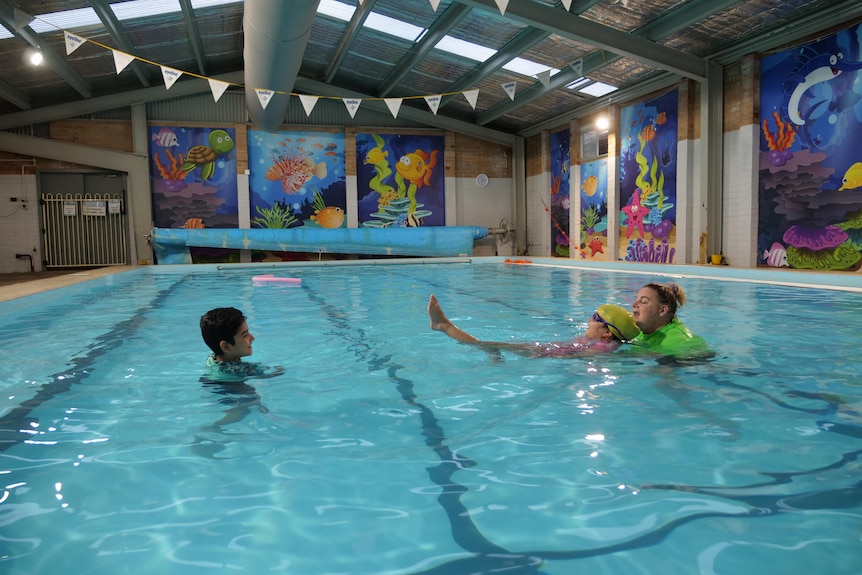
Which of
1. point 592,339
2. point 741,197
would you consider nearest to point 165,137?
point 741,197

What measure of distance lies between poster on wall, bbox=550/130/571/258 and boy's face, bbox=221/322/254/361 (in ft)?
44.6

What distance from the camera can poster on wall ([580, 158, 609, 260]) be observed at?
1416 cm

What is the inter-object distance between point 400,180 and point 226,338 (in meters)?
14.4

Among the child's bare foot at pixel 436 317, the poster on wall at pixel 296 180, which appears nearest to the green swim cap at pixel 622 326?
the child's bare foot at pixel 436 317

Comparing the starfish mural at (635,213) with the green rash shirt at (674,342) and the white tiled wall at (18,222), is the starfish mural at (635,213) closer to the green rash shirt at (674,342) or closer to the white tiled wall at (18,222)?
the green rash shirt at (674,342)

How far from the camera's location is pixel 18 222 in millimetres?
14602

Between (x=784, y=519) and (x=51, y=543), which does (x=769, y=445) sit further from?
(x=51, y=543)

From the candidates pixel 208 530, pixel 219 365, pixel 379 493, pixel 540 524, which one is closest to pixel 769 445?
pixel 540 524

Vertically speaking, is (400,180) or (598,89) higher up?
(598,89)

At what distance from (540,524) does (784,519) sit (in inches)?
24.2

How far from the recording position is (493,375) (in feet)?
10.2

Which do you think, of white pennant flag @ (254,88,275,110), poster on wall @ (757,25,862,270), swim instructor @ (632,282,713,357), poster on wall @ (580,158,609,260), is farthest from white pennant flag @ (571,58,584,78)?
swim instructor @ (632,282,713,357)

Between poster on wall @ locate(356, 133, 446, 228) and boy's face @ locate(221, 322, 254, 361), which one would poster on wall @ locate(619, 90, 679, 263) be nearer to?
poster on wall @ locate(356, 133, 446, 228)

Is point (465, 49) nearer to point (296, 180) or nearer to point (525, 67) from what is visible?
point (525, 67)
